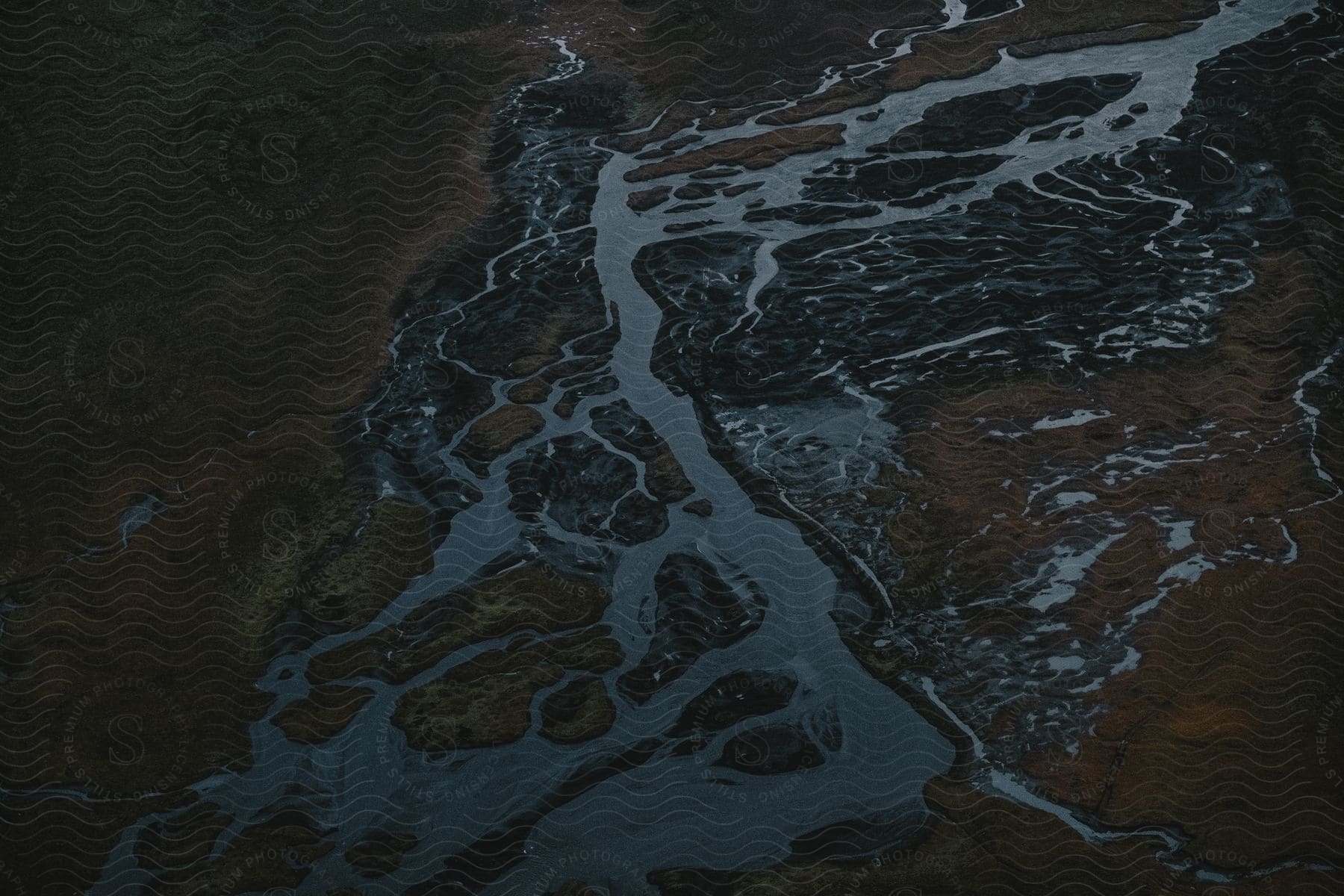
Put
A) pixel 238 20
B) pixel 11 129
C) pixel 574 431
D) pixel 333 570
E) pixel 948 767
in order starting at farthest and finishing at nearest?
pixel 238 20
pixel 11 129
pixel 574 431
pixel 333 570
pixel 948 767

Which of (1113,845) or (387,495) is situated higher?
(387,495)

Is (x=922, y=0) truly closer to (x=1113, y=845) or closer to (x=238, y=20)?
(x=238, y=20)

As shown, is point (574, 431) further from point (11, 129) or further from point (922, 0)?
point (922, 0)

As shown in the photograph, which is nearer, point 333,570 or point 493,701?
point 493,701

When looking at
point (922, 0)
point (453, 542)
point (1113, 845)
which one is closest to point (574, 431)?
point (453, 542)

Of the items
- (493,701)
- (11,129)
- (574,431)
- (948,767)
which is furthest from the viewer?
(11,129)

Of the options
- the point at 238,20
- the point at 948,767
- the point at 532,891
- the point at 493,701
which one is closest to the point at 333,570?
the point at 493,701

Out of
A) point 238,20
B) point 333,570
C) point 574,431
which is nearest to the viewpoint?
point 333,570

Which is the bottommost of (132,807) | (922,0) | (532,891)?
(532,891)

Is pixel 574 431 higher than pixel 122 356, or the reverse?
pixel 122 356
